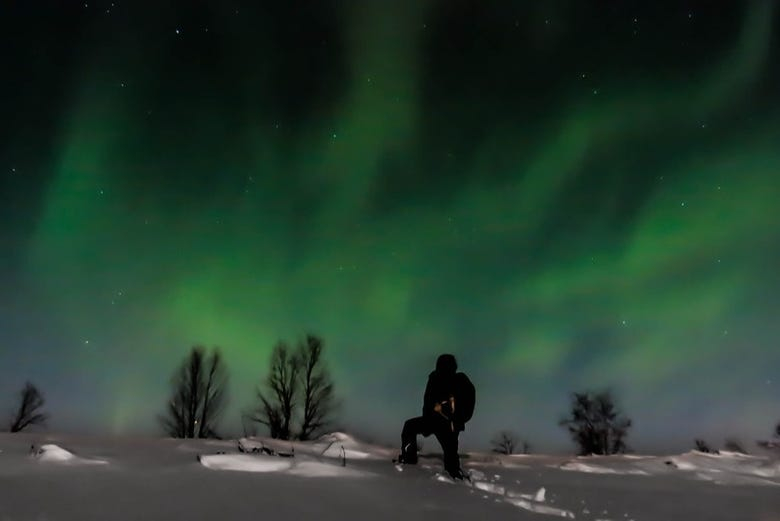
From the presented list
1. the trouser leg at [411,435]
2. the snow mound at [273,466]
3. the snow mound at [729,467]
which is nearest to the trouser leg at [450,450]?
the trouser leg at [411,435]

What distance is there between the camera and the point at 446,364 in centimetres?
717

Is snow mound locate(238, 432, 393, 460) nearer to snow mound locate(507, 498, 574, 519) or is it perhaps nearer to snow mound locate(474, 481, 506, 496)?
snow mound locate(474, 481, 506, 496)

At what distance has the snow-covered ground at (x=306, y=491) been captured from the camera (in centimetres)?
334

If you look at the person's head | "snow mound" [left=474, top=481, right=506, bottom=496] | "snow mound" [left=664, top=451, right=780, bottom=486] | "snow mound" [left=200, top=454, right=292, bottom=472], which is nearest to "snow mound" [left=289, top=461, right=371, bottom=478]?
"snow mound" [left=200, top=454, right=292, bottom=472]

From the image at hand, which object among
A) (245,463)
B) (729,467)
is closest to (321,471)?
(245,463)

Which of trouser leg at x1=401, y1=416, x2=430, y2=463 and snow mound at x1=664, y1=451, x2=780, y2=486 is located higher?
trouser leg at x1=401, y1=416, x2=430, y2=463

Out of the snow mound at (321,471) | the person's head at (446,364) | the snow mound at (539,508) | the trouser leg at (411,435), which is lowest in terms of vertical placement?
the snow mound at (539,508)

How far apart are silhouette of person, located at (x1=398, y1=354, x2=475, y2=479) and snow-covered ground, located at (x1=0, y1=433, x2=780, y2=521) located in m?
0.45

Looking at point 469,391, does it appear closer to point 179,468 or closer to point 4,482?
point 179,468

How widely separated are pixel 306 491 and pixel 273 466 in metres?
1.09

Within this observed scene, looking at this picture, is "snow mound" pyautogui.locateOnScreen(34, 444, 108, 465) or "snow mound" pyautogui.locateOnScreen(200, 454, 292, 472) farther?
"snow mound" pyautogui.locateOnScreen(200, 454, 292, 472)

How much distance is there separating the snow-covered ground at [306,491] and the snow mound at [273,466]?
0.01m

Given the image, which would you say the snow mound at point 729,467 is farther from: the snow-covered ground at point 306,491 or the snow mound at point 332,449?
Answer: the snow mound at point 332,449

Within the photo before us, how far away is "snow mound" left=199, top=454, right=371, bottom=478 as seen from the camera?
4965mm
